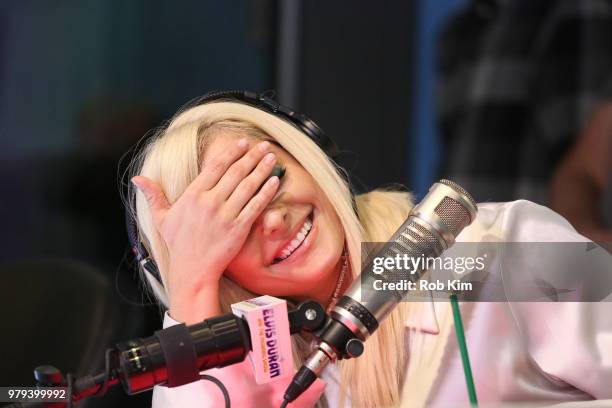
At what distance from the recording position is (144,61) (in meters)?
2.15

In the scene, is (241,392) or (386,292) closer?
(386,292)

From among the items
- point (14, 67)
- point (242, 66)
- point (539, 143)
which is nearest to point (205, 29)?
point (242, 66)

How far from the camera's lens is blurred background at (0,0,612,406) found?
175 centimetres

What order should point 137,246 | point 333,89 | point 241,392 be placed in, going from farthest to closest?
point 333,89 → point 137,246 → point 241,392

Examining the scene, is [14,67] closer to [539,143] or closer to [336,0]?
[336,0]

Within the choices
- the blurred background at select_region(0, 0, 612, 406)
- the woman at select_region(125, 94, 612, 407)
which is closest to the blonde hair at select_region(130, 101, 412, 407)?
the woman at select_region(125, 94, 612, 407)

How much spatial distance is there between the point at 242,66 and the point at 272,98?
121 centimetres

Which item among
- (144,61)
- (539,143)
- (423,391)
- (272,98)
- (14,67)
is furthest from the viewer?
(144,61)

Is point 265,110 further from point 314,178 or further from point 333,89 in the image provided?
point 333,89

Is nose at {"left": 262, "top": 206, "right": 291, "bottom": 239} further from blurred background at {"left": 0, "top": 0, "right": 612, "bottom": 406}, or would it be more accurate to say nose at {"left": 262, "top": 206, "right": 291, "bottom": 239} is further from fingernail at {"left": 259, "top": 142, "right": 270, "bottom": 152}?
blurred background at {"left": 0, "top": 0, "right": 612, "bottom": 406}

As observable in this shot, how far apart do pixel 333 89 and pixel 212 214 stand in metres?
1.33

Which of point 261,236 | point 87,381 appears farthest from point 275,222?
point 87,381

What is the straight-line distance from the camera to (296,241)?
0.89 metres

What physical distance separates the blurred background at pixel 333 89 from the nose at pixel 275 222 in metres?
0.83
